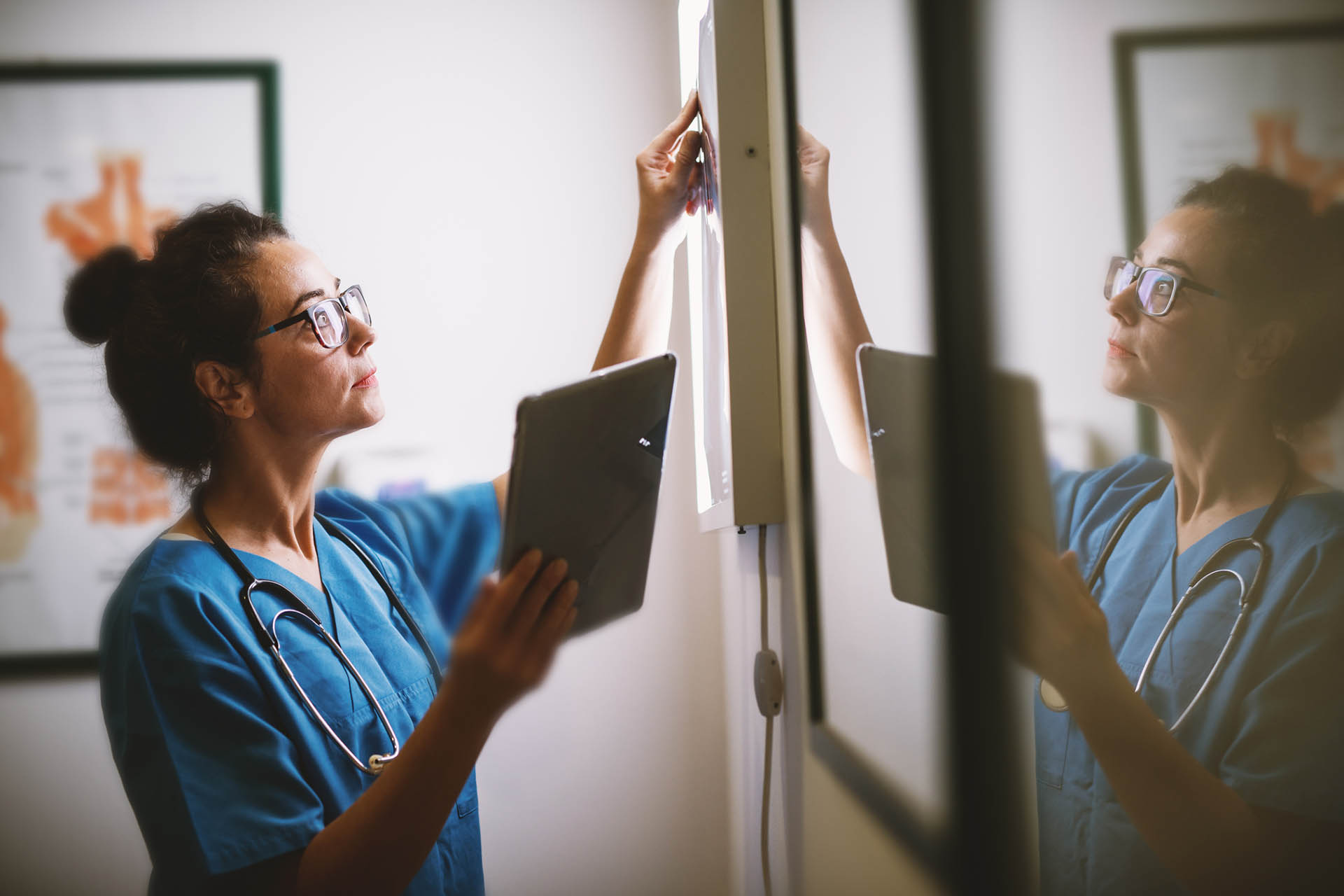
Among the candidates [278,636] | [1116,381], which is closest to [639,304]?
[278,636]

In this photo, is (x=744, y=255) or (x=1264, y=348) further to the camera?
(x=744, y=255)

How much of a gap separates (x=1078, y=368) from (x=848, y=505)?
0.35m

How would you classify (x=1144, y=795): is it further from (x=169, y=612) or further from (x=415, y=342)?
(x=415, y=342)

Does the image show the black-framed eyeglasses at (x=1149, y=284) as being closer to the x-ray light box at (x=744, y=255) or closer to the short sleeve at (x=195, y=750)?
the x-ray light box at (x=744, y=255)

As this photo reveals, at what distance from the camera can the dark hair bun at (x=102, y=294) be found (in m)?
1.03

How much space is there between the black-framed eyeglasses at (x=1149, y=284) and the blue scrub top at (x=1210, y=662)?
0.05m

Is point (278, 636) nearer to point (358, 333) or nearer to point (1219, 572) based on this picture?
point (358, 333)

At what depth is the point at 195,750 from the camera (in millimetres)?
778

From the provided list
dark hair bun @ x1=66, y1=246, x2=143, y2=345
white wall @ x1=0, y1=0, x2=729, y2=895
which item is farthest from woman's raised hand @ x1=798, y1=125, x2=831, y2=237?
white wall @ x1=0, y1=0, x2=729, y2=895

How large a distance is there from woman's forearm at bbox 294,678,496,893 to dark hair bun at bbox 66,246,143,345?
0.69 m

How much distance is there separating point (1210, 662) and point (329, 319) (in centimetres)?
102

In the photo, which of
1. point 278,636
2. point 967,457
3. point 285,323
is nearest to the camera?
point 967,457

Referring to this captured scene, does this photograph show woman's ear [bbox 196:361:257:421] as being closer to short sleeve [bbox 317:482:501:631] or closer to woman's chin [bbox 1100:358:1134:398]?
short sleeve [bbox 317:482:501:631]

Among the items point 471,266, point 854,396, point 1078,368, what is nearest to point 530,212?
point 471,266
